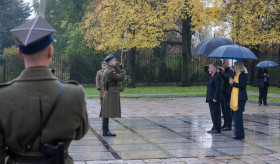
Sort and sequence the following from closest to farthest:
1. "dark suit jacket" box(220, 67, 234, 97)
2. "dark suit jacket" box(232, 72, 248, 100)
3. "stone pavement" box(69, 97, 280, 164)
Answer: "stone pavement" box(69, 97, 280, 164), "dark suit jacket" box(232, 72, 248, 100), "dark suit jacket" box(220, 67, 234, 97)

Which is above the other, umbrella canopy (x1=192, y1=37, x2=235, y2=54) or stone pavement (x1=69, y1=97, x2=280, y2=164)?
umbrella canopy (x1=192, y1=37, x2=235, y2=54)

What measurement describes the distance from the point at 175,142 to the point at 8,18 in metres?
39.3

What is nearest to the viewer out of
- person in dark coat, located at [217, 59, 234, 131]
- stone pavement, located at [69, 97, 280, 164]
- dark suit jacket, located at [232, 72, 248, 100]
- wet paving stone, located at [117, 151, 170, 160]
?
stone pavement, located at [69, 97, 280, 164]

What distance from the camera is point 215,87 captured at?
9.50m

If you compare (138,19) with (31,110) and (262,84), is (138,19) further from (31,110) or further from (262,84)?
(31,110)

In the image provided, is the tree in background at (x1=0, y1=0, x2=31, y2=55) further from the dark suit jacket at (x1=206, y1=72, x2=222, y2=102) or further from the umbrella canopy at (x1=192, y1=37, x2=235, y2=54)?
the dark suit jacket at (x1=206, y1=72, x2=222, y2=102)

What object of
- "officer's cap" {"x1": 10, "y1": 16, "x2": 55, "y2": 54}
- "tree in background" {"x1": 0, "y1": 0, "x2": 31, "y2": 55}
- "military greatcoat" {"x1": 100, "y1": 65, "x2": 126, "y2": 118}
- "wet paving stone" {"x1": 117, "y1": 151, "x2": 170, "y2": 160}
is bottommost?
"wet paving stone" {"x1": 117, "y1": 151, "x2": 170, "y2": 160}

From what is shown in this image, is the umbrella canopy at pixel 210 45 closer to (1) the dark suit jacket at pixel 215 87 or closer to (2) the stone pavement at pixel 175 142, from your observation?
(2) the stone pavement at pixel 175 142

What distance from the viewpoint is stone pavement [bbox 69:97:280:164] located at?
6727mm

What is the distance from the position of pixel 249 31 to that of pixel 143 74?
30.1 ft

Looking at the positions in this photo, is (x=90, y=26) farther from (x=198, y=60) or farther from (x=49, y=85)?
(x=49, y=85)

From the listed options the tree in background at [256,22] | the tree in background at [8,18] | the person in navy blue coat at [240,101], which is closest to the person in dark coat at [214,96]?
the person in navy blue coat at [240,101]

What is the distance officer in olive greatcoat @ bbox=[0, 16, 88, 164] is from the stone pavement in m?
3.97

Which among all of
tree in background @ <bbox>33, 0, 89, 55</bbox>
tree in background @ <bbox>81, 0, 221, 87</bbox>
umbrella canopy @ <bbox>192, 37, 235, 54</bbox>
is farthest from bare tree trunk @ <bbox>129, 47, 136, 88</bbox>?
umbrella canopy @ <bbox>192, 37, 235, 54</bbox>
